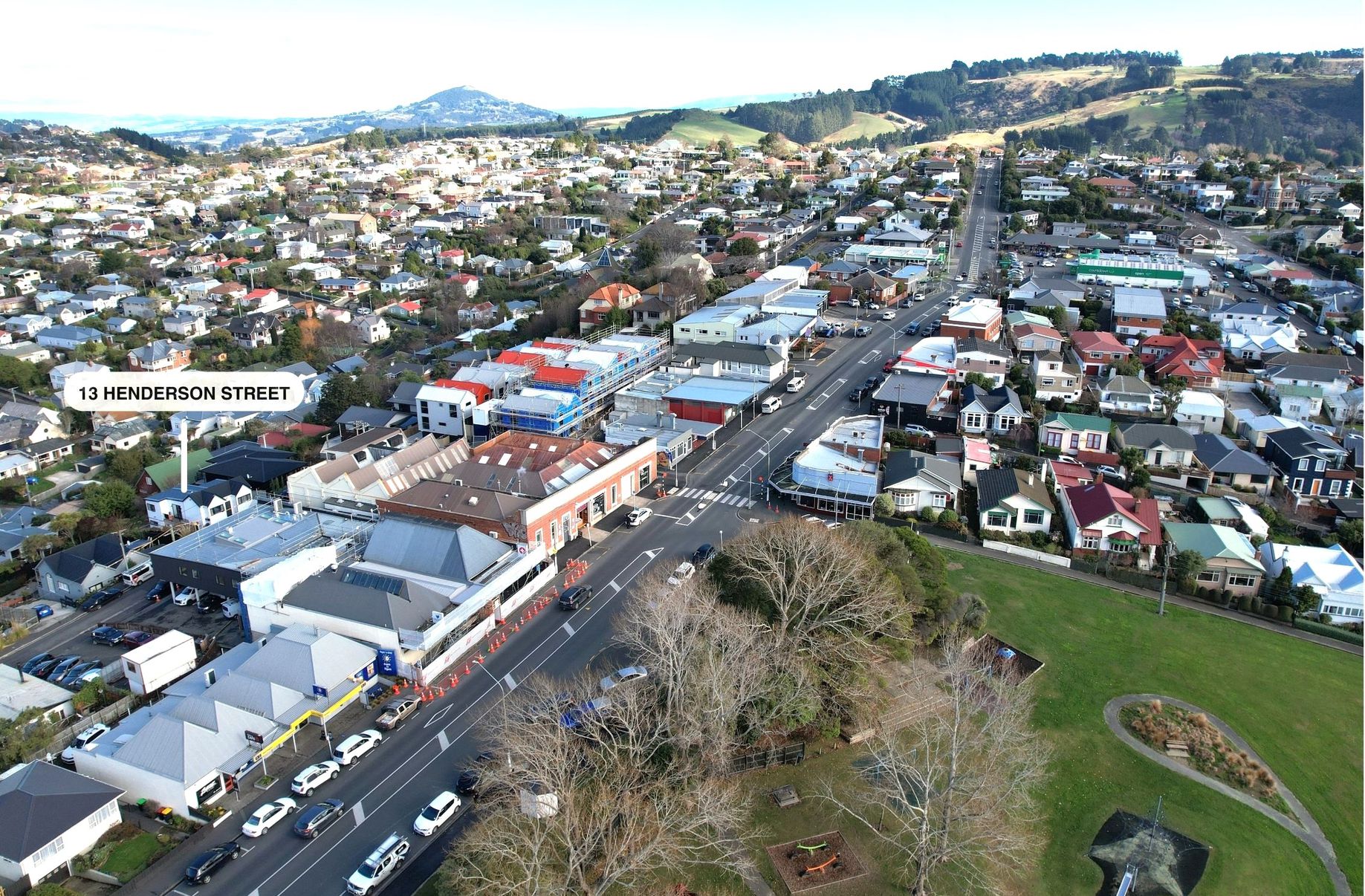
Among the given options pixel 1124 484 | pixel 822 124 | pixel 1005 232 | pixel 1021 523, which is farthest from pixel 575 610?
pixel 822 124

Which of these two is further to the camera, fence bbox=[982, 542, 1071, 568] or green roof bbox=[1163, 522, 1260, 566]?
fence bbox=[982, 542, 1071, 568]

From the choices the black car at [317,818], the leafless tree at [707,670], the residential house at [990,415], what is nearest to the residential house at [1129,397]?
the residential house at [990,415]

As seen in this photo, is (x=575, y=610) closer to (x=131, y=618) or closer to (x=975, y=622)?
(x=975, y=622)

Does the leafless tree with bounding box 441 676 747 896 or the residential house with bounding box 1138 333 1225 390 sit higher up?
the leafless tree with bounding box 441 676 747 896

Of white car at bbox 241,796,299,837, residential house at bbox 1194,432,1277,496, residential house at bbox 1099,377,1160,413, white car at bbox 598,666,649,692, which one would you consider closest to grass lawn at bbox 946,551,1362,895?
white car at bbox 598,666,649,692

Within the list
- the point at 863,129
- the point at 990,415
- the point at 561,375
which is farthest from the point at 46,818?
the point at 863,129

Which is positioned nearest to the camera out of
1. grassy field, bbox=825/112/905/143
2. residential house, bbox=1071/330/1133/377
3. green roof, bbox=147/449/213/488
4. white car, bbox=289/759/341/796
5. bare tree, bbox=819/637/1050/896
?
bare tree, bbox=819/637/1050/896

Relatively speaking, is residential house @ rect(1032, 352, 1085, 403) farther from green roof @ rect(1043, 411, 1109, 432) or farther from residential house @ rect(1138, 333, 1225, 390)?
residential house @ rect(1138, 333, 1225, 390)
